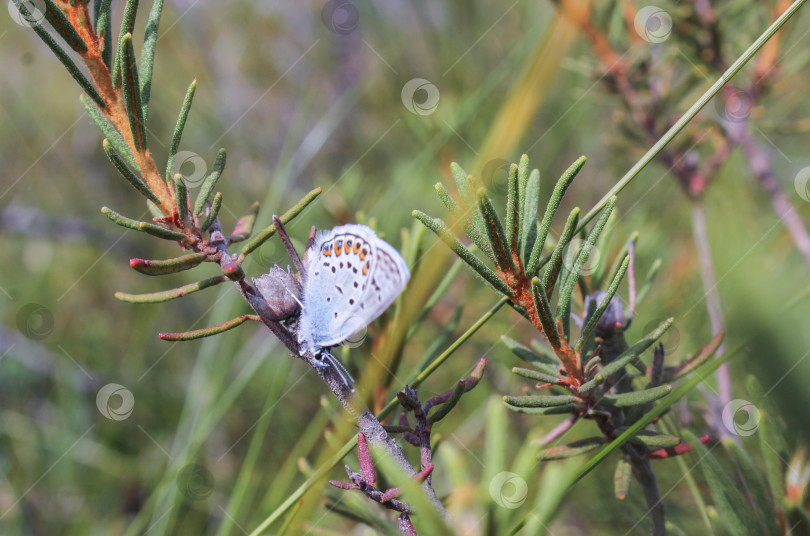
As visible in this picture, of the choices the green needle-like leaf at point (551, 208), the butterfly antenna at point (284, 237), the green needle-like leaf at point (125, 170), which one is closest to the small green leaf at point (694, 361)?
the green needle-like leaf at point (551, 208)

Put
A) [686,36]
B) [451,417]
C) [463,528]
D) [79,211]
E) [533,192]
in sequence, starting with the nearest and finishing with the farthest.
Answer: [463,528] < [533,192] < [686,36] < [451,417] < [79,211]

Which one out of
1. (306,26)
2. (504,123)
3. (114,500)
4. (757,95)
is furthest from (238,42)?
(504,123)

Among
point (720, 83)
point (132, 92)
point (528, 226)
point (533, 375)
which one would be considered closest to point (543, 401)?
point (533, 375)

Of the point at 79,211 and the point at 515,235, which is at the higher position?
the point at 79,211

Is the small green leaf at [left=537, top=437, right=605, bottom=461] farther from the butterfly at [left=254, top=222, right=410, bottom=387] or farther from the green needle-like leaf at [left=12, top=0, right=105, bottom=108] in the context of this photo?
the green needle-like leaf at [left=12, top=0, right=105, bottom=108]

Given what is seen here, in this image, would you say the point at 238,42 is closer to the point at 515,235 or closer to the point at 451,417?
the point at 451,417

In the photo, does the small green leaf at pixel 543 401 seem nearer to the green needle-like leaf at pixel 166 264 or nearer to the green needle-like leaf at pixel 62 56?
the green needle-like leaf at pixel 166 264

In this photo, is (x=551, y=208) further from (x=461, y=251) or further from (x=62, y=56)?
(x=62, y=56)
